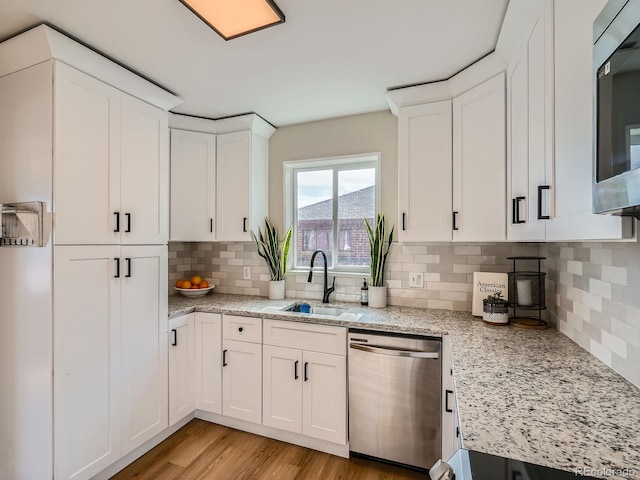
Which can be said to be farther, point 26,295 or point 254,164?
point 254,164

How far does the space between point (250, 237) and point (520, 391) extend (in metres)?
2.15

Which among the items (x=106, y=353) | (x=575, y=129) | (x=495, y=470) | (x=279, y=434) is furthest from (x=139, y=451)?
(x=575, y=129)

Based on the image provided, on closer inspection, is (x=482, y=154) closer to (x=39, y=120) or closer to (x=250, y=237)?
(x=250, y=237)

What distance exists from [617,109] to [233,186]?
2.50m

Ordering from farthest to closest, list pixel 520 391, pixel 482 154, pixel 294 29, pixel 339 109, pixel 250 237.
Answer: pixel 250 237, pixel 339 109, pixel 482 154, pixel 294 29, pixel 520 391

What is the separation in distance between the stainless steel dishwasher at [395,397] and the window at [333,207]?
34.0 inches

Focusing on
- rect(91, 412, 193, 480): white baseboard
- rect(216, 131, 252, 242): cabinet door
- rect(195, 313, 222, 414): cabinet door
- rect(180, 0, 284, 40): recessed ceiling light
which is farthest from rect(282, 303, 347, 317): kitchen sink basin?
rect(180, 0, 284, 40): recessed ceiling light

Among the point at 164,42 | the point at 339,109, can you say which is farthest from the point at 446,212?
the point at 164,42

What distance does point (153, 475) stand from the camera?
6.27 ft

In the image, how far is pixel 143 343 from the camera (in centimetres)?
203

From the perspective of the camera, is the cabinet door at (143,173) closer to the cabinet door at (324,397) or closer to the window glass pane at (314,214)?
the window glass pane at (314,214)

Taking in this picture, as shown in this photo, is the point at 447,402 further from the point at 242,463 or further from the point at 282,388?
the point at 242,463

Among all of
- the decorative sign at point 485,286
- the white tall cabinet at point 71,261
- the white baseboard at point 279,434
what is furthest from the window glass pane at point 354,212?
the white tall cabinet at point 71,261

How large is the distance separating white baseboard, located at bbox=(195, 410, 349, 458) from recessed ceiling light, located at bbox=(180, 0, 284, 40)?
2466mm
